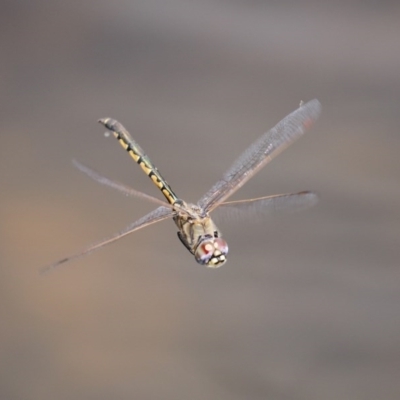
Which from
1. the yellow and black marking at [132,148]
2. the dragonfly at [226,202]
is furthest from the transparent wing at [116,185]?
the yellow and black marking at [132,148]

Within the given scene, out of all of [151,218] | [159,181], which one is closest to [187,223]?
[151,218]

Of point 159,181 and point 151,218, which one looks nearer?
point 151,218

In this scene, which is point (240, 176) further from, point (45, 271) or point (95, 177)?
point (45, 271)

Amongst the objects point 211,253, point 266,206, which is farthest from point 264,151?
point 211,253

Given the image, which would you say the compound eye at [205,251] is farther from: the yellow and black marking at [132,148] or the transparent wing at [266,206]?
the yellow and black marking at [132,148]

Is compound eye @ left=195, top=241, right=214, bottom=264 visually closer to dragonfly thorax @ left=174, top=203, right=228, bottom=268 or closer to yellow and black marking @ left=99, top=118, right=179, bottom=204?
dragonfly thorax @ left=174, top=203, right=228, bottom=268
